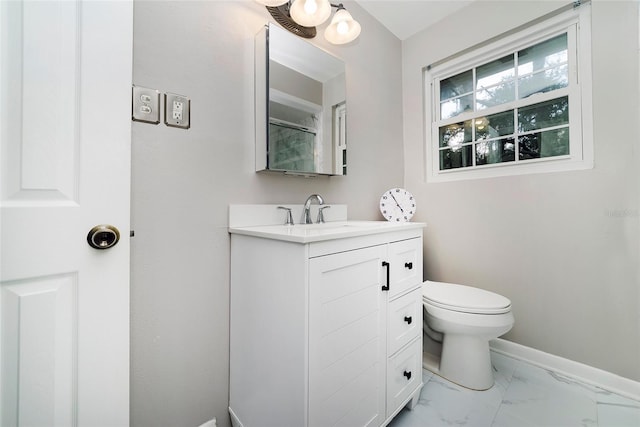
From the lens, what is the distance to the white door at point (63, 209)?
0.61 m

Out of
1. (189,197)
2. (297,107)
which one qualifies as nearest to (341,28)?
(297,107)

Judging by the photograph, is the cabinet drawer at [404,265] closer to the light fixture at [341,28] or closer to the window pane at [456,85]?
the light fixture at [341,28]

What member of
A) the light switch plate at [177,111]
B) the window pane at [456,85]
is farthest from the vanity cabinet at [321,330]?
the window pane at [456,85]

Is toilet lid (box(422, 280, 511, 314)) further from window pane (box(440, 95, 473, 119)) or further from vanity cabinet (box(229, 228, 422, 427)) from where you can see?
window pane (box(440, 95, 473, 119))

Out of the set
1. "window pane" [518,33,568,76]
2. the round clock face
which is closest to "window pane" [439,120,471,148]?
"window pane" [518,33,568,76]

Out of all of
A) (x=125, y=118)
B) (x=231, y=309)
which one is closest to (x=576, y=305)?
(x=231, y=309)

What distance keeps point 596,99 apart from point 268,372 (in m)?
2.11

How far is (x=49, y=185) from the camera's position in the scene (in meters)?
0.65

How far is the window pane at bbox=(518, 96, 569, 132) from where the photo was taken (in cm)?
149

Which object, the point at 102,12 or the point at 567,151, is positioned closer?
the point at 102,12

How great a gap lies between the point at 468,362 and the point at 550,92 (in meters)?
1.66

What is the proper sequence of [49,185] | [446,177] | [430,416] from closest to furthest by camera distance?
1. [49,185]
2. [430,416]
3. [446,177]

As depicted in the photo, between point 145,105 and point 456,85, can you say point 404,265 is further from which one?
point 456,85

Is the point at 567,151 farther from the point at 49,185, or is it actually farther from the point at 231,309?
the point at 49,185
